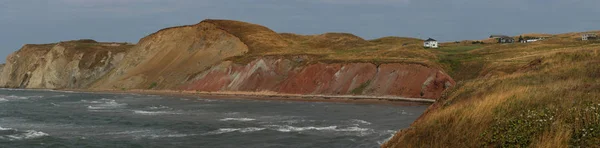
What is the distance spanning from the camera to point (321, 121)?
158ft

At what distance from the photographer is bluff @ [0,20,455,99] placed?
282 ft

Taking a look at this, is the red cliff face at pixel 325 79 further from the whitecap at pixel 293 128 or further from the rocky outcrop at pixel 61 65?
the rocky outcrop at pixel 61 65

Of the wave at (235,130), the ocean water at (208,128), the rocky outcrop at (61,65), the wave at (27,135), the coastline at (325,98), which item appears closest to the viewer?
the ocean water at (208,128)

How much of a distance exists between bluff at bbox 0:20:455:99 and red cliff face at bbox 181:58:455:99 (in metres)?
0.17

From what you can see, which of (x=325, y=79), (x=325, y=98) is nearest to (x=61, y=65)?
(x=325, y=79)

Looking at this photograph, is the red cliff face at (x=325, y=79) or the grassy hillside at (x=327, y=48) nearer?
the red cliff face at (x=325, y=79)

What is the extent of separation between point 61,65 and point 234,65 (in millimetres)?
70351

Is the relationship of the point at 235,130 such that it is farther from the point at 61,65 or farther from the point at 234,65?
the point at 61,65

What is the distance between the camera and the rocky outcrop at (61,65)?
150 metres

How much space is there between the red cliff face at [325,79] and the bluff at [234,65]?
0.56 ft

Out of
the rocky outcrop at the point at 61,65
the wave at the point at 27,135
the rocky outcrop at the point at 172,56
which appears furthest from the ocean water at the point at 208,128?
the rocky outcrop at the point at 61,65

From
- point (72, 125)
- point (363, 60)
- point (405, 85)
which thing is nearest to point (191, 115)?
point (72, 125)

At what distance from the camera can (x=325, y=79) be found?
3620 inches

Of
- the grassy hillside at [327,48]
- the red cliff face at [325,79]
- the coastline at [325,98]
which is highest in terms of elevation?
the grassy hillside at [327,48]
